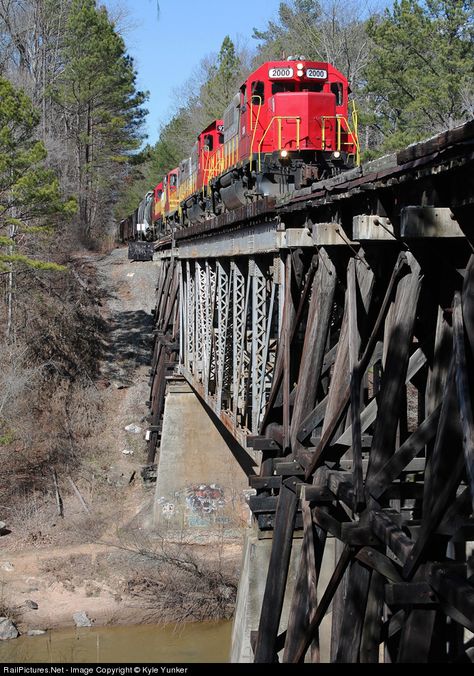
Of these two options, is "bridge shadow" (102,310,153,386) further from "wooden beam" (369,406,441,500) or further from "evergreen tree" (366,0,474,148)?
"wooden beam" (369,406,441,500)

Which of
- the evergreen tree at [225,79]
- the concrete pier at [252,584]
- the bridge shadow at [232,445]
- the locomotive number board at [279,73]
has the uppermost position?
the evergreen tree at [225,79]

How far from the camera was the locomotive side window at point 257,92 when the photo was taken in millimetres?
16109

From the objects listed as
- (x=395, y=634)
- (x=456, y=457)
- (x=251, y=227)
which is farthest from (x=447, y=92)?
(x=456, y=457)

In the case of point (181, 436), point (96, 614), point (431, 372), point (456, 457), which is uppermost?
point (431, 372)

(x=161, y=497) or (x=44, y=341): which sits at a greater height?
(x=44, y=341)

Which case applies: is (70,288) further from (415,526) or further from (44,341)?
(415,526)

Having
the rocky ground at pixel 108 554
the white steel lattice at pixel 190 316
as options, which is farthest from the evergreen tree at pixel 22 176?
the rocky ground at pixel 108 554

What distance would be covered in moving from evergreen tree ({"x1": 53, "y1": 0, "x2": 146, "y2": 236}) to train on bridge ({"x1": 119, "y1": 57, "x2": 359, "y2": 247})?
852 inches

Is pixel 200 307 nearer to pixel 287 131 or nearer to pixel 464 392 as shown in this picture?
pixel 287 131

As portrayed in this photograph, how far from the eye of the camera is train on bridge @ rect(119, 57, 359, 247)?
47.5ft

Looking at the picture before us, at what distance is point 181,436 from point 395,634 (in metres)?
13.2

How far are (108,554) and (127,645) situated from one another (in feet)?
11.1

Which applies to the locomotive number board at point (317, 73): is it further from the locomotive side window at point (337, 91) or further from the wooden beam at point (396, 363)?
the wooden beam at point (396, 363)

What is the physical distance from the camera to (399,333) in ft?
14.8
